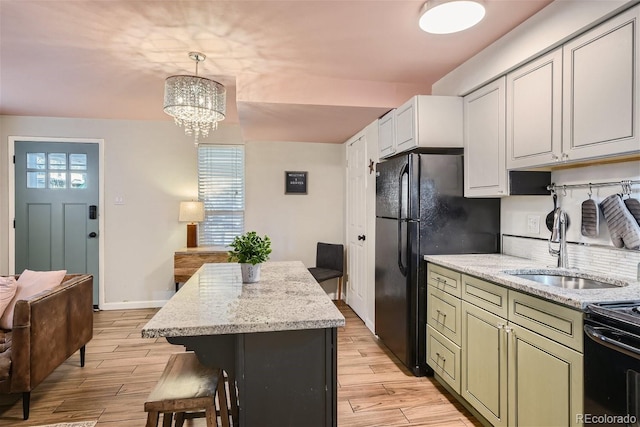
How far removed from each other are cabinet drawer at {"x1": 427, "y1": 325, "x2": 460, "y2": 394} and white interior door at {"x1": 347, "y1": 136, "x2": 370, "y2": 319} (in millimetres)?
1272

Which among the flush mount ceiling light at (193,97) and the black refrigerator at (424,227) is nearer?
the flush mount ceiling light at (193,97)

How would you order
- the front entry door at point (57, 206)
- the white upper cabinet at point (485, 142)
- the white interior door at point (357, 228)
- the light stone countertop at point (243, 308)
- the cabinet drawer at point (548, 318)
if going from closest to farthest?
1. the light stone countertop at point (243, 308)
2. the cabinet drawer at point (548, 318)
3. the white upper cabinet at point (485, 142)
4. the white interior door at point (357, 228)
5. the front entry door at point (57, 206)

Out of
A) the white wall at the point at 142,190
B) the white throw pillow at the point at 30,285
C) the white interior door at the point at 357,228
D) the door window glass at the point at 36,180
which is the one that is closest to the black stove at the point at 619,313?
the white interior door at the point at 357,228

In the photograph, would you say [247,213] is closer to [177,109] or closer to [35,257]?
[177,109]

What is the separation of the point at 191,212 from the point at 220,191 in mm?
509

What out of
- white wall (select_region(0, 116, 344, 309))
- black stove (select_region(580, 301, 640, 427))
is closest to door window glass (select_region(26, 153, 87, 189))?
white wall (select_region(0, 116, 344, 309))

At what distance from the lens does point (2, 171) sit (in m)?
4.00

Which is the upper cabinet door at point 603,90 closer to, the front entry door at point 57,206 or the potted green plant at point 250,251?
the potted green plant at point 250,251

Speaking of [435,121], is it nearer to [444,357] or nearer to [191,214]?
[444,357]

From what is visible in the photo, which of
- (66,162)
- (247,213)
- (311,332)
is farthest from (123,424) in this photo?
(66,162)

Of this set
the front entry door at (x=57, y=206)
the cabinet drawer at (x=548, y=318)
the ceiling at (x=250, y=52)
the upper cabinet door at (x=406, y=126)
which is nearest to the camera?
the cabinet drawer at (x=548, y=318)

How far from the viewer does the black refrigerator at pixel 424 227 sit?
2.49 m

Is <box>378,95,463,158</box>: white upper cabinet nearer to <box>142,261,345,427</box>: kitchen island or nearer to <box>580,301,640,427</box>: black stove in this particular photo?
<box>580,301,640,427</box>: black stove

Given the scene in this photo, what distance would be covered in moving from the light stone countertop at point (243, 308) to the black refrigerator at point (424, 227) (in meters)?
0.91
